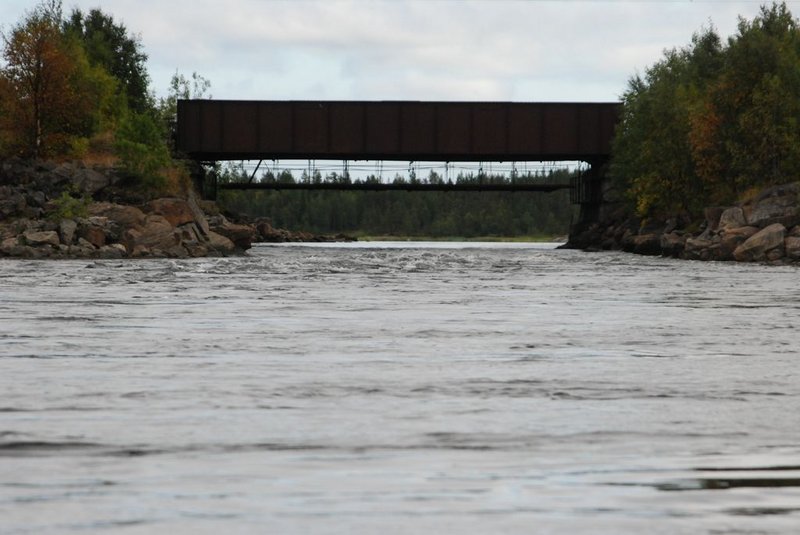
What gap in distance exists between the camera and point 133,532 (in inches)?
212

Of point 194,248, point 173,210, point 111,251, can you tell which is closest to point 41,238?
point 111,251

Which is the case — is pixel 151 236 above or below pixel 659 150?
below

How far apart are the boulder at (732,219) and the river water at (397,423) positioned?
40837 mm

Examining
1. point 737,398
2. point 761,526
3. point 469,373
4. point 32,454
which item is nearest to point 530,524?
point 761,526

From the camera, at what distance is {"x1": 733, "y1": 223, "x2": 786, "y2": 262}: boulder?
174ft

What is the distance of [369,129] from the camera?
269 feet

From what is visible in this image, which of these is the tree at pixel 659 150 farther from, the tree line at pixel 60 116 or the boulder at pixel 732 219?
the tree line at pixel 60 116

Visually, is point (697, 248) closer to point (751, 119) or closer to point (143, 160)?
point (751, 119)

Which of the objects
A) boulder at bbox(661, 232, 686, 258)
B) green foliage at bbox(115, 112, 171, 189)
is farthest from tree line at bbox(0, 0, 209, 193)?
boulder at bbox(661, 232, 686, 258)

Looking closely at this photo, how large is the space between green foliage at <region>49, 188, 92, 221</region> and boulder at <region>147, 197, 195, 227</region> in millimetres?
2816

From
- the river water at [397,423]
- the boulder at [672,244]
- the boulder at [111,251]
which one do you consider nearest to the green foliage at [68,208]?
the boulder at [111,251]

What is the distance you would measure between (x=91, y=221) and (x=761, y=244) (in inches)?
1057

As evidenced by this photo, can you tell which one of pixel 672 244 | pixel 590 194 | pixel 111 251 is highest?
pixel 590 194

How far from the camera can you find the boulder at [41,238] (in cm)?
5156
